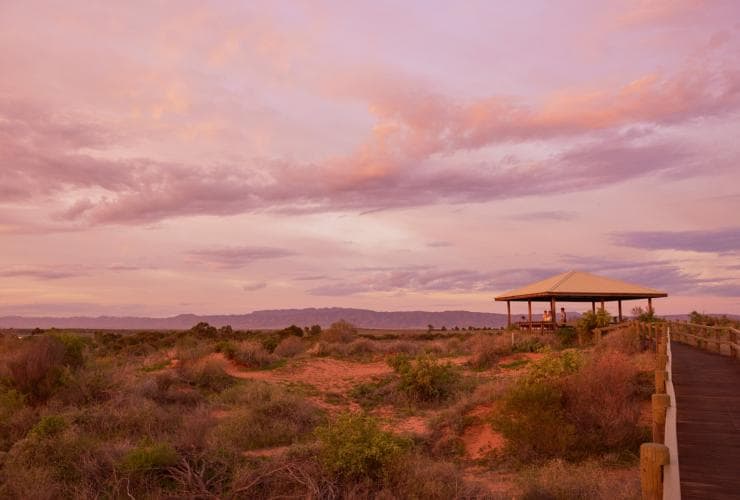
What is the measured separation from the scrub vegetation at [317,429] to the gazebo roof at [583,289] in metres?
6.25

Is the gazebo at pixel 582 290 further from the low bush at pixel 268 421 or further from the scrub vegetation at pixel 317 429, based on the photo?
the low bush at pixel 268 421

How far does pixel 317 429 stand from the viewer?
435 inches

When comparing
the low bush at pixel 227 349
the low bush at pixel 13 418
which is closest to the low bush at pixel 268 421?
the low bush at pixel 13 418

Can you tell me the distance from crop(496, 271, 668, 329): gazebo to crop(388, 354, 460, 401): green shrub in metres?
12.0

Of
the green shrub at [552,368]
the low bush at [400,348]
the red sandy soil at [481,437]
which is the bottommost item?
→ the red sandy soil at [481,437]

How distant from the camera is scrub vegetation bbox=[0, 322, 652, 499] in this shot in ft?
31.7

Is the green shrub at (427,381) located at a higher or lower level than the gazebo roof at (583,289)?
lower

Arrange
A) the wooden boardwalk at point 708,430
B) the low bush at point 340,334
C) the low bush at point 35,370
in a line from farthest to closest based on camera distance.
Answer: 1. the low bush at point 340,334
2. the low bush at point 35,370
3. the wooden boardwalk at point 708,430

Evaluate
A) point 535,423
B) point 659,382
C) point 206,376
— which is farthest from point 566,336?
point 659,382

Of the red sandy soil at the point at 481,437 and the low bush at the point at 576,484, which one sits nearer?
the low bush at the point at 576,484

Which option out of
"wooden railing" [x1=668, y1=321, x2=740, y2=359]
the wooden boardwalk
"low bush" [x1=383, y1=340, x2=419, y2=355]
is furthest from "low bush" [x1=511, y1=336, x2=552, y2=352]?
the wooden boardwalk

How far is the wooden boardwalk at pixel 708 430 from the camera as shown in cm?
653

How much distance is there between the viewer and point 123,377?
18.8 meters

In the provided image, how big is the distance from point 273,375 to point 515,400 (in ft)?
45.1
